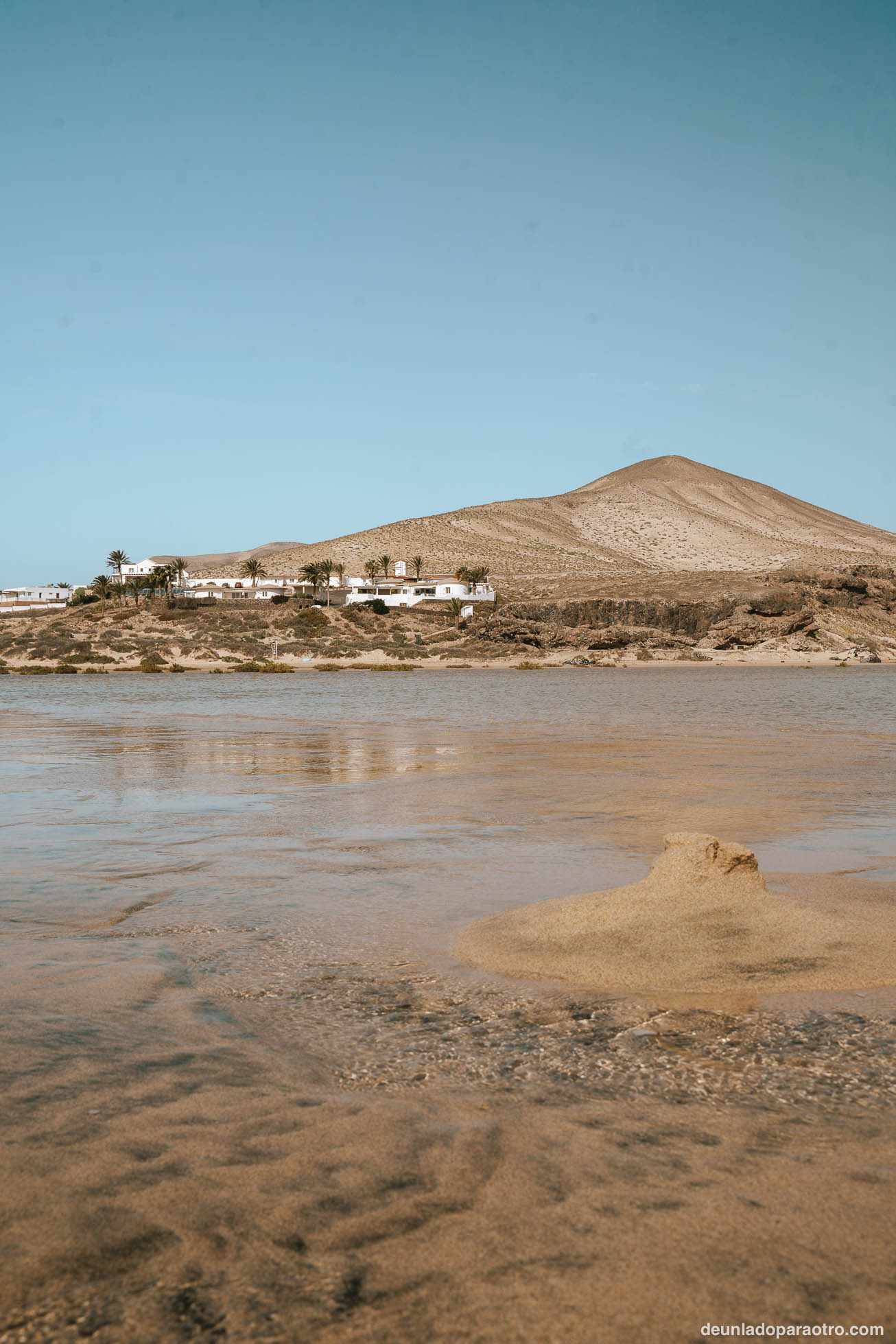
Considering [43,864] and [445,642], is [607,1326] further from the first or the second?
[445,642]

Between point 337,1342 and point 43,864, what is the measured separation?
661 centimetres

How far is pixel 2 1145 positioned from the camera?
3291 millimetres

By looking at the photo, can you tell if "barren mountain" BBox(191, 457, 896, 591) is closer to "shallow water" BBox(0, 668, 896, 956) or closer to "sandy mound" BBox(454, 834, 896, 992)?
"shallow water" BBox(0, 668, 896, 956)

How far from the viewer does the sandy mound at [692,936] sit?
17.0 feet

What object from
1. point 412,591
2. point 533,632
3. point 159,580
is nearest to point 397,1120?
point 533,632

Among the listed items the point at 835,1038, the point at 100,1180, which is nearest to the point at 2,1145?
the point at 100,1180

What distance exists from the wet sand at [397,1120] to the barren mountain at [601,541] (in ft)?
346

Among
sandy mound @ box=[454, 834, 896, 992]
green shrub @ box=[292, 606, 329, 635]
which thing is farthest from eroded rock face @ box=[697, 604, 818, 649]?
sandy mound @ box=[454, 834, 896, 992]

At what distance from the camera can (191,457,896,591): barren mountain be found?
5477 inches

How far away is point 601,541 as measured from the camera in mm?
170625

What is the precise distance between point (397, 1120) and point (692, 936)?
258cm

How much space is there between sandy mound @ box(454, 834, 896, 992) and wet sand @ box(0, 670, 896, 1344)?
0.76 feet

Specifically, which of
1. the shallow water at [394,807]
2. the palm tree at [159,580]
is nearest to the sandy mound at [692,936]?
the shallow water at [394,807]

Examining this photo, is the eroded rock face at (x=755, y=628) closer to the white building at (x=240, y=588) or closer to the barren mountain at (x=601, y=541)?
the barren mountain at (x=601, y=541)
